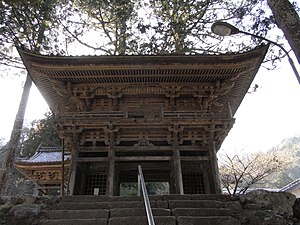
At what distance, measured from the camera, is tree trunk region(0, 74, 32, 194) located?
987 centimetres

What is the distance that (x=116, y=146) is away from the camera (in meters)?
8.91

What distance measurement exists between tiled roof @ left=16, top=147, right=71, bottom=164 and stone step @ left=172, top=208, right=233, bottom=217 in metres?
9.42

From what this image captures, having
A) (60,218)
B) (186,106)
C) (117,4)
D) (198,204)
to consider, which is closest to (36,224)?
(60,218)

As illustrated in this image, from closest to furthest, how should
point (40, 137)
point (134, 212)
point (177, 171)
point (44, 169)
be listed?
point (134, 212), point (177, 171), point (44, 169), point (40, 137)

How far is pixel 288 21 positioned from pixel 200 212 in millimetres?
4227

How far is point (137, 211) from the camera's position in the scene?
15.8ft

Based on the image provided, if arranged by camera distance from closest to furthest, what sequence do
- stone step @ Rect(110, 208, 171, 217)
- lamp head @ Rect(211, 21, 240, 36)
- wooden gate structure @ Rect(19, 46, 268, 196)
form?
stone step @ Rect(110, 208, 171, 217), lamp head @ Rect(211, 21, 240, 36), wooden gate structure @ Rect(19, 46, 268, 196)

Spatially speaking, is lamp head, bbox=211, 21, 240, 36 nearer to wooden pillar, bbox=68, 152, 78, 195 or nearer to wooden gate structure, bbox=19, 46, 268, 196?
wooden gate structure, bbox=19, 46, 268, 196

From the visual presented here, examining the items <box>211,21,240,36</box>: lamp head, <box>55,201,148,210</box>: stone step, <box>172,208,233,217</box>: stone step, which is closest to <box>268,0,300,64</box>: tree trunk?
<box>211,21,240,36</box>: lamp head

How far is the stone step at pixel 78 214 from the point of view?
15.8 ft

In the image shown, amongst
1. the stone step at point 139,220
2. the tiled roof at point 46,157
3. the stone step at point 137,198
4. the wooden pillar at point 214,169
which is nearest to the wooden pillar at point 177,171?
the wooden pillar at point 214,169

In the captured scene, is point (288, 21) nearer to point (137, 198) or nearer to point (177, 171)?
point (137, 198)

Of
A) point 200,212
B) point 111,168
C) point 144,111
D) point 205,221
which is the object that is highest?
point 144,111

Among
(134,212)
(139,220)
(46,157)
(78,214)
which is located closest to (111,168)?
(78,214)
